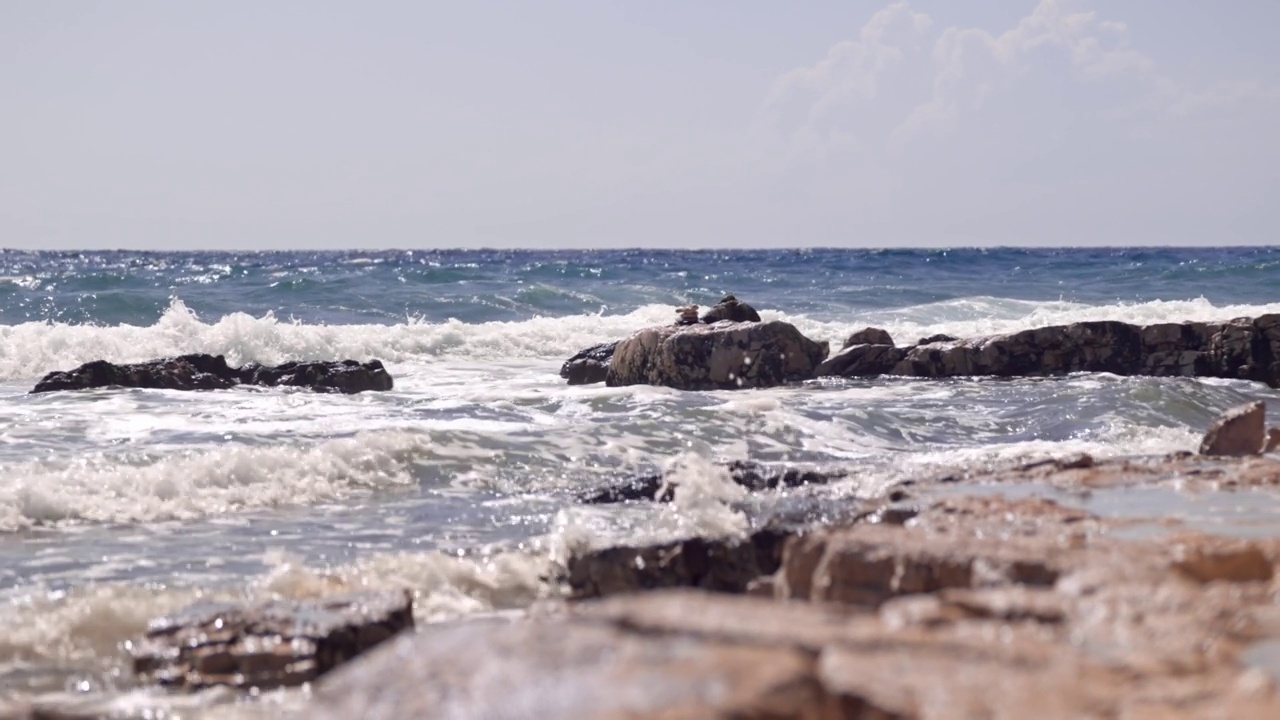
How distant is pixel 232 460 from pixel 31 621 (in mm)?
3782

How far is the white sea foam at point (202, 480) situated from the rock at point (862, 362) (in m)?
6.32

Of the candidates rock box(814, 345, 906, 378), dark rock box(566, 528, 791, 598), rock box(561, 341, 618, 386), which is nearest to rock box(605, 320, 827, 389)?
rock box(814, 345, 906, 378)

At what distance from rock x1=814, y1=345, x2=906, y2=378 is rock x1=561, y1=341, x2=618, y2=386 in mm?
2449

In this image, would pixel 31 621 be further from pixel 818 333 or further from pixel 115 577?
pixel 818 333

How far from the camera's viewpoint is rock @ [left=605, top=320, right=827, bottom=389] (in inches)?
563

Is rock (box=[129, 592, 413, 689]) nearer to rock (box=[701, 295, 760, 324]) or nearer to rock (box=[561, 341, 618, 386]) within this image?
rock (box=[561, 341, 618, 386])

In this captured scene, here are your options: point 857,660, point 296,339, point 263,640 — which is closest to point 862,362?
point 296,339

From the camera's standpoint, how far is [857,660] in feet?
7.37

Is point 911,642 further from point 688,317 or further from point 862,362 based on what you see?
point 862,362

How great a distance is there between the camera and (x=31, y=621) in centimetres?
571

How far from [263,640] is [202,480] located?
→ 483cm

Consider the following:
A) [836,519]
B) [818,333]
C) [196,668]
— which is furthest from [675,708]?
[818,333]

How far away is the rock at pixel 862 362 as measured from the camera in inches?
605

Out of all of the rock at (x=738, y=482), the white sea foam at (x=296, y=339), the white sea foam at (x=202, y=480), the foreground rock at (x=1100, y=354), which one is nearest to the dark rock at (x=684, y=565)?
the rock at (x=738, y=482)
